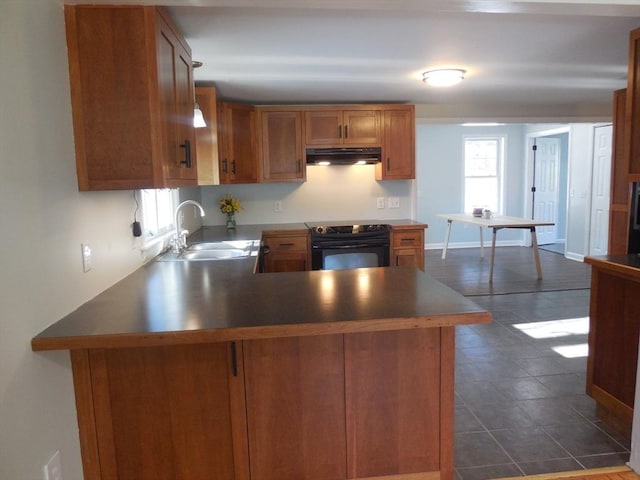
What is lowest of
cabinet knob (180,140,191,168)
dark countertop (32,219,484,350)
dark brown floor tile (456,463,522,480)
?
dark brown floor tile (456,463,522,480)

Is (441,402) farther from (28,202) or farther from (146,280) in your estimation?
(28,202)

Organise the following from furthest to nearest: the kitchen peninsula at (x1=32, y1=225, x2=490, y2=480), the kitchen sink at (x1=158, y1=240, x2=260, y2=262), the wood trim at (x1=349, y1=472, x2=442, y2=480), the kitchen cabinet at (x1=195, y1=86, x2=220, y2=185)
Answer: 1. the kitchen cabinet at (x1=195, y1=86, x2=220, y2=185)
2. the kitchen sink at (x1=158, y1=240, x2=260, y2=262)
3. the wood trim at (x1=349, y1=472, x2=442, y2=480)
4. the kitchen peninsula at (x1=32, y1=225, x2=490, y2=480)

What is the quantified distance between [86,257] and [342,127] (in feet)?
10.6

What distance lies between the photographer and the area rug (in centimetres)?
550

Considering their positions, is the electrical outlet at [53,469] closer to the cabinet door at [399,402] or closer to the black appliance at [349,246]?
the cabinet door at [399,402]

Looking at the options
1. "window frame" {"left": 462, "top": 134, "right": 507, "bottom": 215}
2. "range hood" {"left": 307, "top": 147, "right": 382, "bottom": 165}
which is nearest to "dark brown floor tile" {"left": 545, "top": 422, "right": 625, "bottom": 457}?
"range hood" {"left": 307, "top": 147, "right": 382, "bottom": 165}

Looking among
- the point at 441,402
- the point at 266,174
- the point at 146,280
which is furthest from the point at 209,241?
the point at 441,402

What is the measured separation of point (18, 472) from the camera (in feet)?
4.06

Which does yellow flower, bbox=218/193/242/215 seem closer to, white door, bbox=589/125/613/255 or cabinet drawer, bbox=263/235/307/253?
cabinet drawer, bbox=263/235/307/253

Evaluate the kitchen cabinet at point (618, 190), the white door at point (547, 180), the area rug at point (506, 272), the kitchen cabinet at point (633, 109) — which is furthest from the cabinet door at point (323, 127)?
the white door at point (547, 180)

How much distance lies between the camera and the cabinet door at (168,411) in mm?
1610

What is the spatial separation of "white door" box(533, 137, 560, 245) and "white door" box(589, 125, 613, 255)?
1.77m

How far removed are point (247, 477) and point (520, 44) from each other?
2826 mm

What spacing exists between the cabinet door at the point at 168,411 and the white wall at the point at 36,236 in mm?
115
